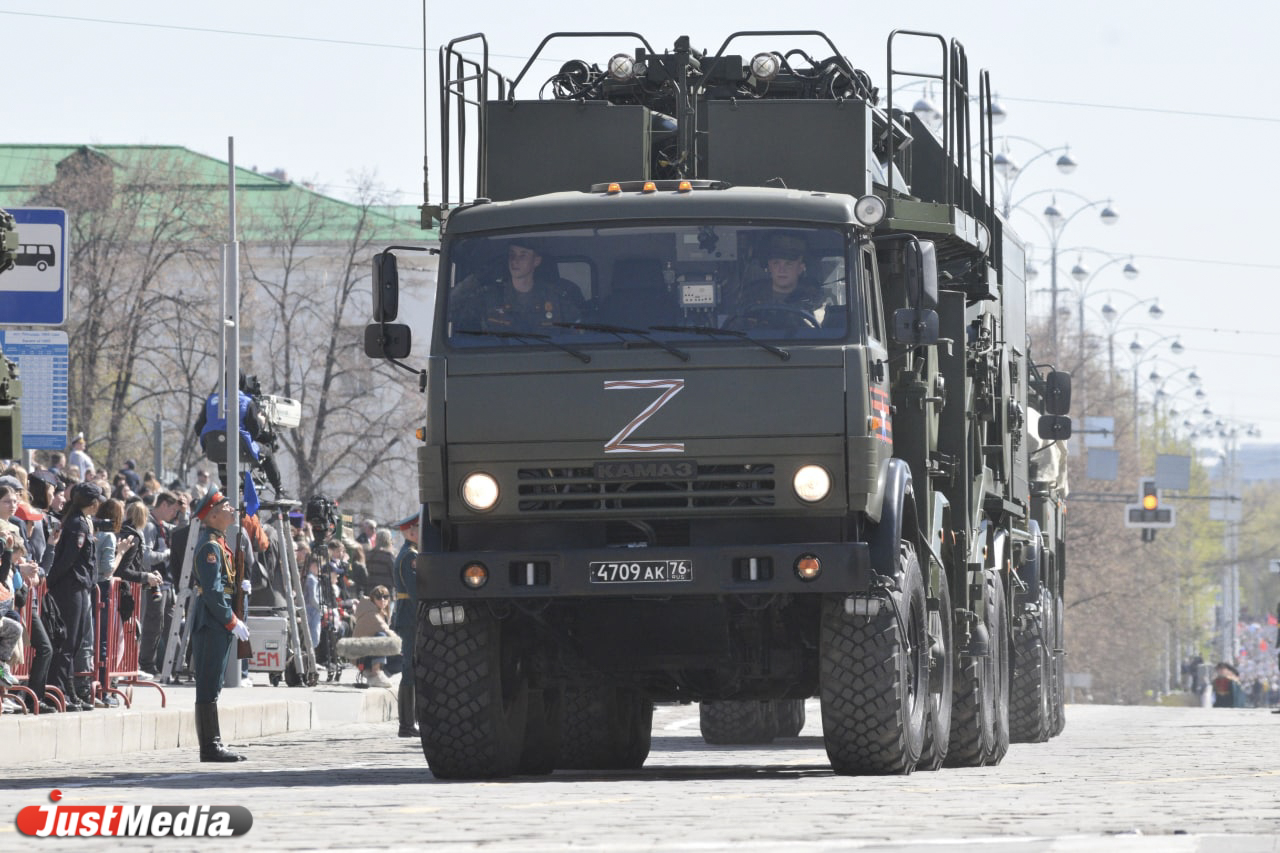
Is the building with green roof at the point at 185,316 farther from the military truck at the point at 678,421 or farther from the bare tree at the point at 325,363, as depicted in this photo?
the military truck at the point at 678,421

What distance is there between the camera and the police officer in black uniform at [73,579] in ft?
58.9

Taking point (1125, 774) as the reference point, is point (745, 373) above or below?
above

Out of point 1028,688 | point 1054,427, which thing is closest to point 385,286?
point 1028,688

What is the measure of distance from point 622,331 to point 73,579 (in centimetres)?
639

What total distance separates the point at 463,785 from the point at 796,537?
7.08 ft

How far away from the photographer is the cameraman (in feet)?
81.1

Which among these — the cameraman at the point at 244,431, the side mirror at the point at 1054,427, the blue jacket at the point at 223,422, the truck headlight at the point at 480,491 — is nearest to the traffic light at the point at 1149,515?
the cameraman at the point at 244,431

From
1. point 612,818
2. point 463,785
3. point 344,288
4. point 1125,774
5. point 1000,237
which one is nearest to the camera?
point 612,818

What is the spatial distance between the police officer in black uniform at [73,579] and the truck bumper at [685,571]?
5.33 m

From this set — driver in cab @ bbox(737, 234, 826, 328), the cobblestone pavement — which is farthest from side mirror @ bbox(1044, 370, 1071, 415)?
driver in cab @ bbox(737, 234, 826, 328)

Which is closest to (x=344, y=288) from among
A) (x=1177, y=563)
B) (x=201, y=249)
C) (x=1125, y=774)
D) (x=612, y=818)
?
(x=201, y=249)

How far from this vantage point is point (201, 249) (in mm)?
53375

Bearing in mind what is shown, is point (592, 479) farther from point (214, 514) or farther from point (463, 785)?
point (214, 514)

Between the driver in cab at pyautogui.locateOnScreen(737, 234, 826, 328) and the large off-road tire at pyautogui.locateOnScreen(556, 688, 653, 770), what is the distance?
3.26 metres
